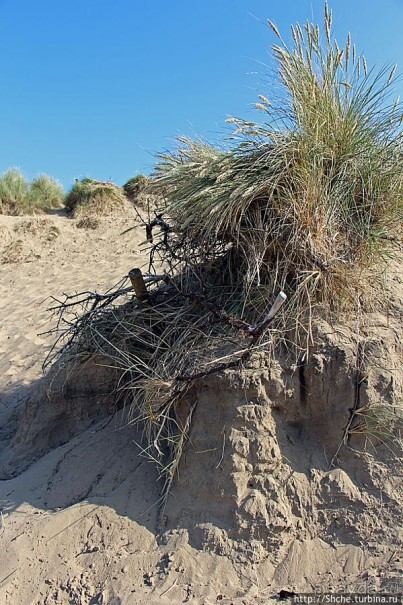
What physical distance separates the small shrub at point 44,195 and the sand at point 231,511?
37.1 feet

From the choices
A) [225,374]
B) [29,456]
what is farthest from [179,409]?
[29,456]

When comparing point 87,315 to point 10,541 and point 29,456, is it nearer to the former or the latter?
point 29,456

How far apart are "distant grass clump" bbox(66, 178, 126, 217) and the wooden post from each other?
9.73m


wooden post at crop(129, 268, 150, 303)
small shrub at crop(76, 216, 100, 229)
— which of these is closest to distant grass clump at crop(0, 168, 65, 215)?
small shrub at crop(76, 216, 100, 229)

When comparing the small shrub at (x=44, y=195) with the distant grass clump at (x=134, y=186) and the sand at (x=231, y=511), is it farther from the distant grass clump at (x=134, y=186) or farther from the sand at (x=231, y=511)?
the sand at (x=231, y=511)

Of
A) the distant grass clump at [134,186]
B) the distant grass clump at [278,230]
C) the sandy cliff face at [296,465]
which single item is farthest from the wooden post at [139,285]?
the distant grass clump at [134,186]

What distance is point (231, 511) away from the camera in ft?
10.1

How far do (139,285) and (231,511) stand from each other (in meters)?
1.68

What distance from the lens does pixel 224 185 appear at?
340 centimetres

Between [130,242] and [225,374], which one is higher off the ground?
[130,242]

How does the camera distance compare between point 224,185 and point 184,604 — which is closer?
point 184,604

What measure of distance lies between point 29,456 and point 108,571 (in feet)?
5.73

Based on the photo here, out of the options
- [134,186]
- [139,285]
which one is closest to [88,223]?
[134,186]

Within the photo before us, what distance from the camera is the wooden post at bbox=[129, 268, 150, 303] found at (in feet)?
12.7
